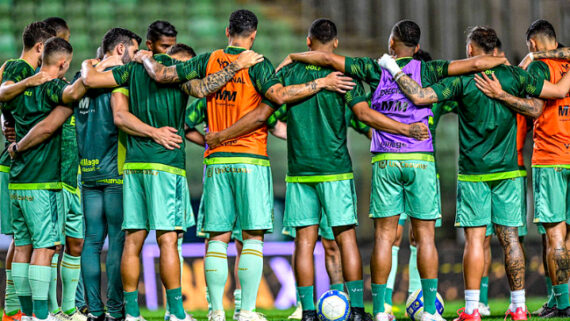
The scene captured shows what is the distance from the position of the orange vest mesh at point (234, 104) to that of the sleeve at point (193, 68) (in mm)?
41

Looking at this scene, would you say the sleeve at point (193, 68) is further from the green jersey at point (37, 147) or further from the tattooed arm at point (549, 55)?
the tattooed arm at point (549, 55)

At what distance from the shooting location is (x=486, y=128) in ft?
21.6

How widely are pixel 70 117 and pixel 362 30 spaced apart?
9477mm

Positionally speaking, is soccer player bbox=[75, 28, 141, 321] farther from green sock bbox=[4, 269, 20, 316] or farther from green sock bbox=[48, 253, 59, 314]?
green sock bbox=[4, 269, 20, 316]

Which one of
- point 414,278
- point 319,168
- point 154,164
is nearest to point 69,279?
point 154,164

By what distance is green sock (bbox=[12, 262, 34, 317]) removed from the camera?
6637 millimetres

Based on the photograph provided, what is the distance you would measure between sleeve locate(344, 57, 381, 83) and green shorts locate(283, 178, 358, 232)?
0.87 meters

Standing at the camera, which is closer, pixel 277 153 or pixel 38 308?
pixel 38 308

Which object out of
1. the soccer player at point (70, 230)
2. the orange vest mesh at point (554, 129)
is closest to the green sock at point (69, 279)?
the soccer player at point (70, 230)

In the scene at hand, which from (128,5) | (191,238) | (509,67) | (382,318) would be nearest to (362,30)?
(128,5)

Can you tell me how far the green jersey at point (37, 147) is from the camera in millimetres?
6664

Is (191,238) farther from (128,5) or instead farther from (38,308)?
(128,5)

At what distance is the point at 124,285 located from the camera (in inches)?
245

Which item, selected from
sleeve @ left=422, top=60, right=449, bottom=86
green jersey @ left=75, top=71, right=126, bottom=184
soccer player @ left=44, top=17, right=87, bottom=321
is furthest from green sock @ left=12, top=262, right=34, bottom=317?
sleeve @ left=422, top=60, right=449, bottom=86
